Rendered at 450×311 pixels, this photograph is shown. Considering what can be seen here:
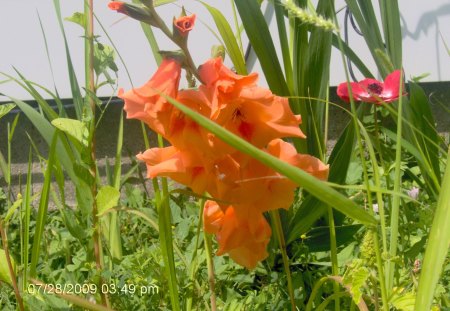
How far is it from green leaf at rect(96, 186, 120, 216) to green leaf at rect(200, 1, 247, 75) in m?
0.25

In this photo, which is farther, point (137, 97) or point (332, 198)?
point (137, 97)

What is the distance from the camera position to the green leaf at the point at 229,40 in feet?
3.11

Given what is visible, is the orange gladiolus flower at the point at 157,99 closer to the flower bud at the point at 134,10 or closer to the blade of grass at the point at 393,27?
the flower bud at the point at 134,10

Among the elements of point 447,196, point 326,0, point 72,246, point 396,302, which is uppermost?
point 326,0

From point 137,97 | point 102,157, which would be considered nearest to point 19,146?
point 102,157

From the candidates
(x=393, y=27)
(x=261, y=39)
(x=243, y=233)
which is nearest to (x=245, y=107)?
(x=243, y=233)

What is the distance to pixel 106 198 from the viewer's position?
92 cm

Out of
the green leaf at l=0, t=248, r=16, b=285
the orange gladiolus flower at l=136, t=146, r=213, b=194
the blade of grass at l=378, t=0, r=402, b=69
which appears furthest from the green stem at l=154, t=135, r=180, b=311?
the blade of grass at l=378, t=0, r=402, b=69

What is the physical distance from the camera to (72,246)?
Answer: 1668mm

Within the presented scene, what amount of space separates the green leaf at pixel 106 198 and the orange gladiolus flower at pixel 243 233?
25 cm

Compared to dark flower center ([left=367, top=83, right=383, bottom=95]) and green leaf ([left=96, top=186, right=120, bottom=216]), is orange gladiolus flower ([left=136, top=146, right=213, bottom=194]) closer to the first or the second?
green leaf ([left=96, top=186, right=120, bottom=216])

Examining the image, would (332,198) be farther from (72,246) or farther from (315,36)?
(72,246)

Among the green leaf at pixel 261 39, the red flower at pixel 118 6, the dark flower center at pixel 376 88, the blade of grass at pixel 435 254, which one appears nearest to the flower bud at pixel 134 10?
the red flower at pixel 118 6

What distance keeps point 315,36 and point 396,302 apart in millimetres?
569
